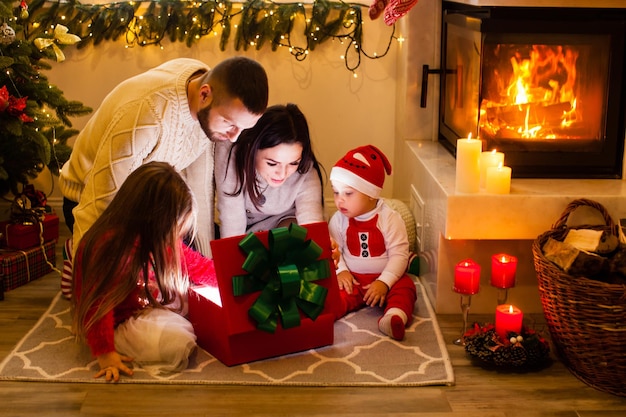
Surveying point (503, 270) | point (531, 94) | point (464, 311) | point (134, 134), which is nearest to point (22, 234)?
point (134, 134)

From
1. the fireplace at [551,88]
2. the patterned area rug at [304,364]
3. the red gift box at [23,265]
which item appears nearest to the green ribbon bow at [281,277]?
the patterned area rug at [304,364]

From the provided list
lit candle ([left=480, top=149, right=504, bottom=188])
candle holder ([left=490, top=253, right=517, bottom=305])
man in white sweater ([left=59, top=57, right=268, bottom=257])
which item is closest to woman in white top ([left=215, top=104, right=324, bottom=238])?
man in white sweater ([left=59, top=57, right=268, bottom=257])

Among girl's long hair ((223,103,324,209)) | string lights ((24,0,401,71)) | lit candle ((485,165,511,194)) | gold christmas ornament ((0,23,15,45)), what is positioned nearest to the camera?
lit candle ((485,165,511,194))

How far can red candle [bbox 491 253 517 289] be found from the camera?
2.82 meters

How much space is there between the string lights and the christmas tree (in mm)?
295

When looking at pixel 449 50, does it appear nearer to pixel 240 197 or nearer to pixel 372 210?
pixel 372 210

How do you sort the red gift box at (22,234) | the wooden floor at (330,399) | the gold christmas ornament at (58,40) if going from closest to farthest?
1. the wooden floor at (330,399)
2. the red gift box at (22,234)
3. the gold christmas ornament at (58,40)

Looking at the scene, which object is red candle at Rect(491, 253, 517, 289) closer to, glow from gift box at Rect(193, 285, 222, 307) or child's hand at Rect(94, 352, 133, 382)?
glow from gift box at Rect(193, 285, 222, 307)

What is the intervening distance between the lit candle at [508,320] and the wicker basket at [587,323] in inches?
3.5

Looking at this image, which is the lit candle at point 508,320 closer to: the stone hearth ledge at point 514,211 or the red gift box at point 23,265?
the stone hearth ledge at point 514,211

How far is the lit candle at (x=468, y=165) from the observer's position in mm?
2914

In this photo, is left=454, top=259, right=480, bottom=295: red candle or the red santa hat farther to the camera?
the red santa hat

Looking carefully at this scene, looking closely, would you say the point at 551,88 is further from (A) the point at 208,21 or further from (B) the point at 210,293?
(A) the point at 208,21

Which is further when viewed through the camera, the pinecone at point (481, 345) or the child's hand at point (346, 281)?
the child's hand at point (346, 281)
